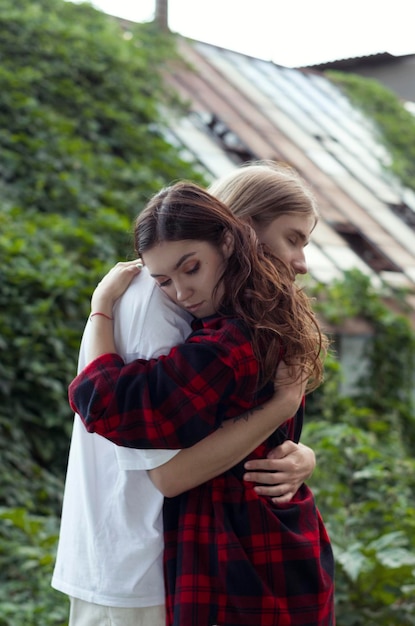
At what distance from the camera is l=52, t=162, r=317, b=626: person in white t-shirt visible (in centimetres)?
165

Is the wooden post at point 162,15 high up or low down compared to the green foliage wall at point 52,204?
down

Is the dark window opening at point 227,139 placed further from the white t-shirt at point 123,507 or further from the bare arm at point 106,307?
the white t-shirt at point 123,507

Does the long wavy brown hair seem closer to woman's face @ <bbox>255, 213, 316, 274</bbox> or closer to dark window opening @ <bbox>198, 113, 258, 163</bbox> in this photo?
woman's face @ <bbox>255, 213, 316, 274</bbox>

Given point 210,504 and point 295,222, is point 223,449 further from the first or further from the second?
point 295,222

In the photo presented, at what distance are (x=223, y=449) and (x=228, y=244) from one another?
1.36 feet

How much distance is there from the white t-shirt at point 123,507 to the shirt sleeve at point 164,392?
56mm

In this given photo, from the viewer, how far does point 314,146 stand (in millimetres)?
9766

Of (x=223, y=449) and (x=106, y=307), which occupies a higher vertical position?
(x=106, y=307)

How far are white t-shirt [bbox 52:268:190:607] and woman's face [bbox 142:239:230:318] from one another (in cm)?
5

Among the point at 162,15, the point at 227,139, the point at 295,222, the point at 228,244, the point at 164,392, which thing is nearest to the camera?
the point at 164,392

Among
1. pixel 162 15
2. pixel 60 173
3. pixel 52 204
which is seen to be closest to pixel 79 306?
pixel 52 204

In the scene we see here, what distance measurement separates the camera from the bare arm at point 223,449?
1614 mm

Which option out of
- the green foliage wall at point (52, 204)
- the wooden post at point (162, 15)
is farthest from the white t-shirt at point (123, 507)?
the wooden post at point (162, 15)

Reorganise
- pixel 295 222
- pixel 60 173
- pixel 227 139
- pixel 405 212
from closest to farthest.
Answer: pixel 295 222
pixel 60 173
pixel 227 139
pixel 405 212
